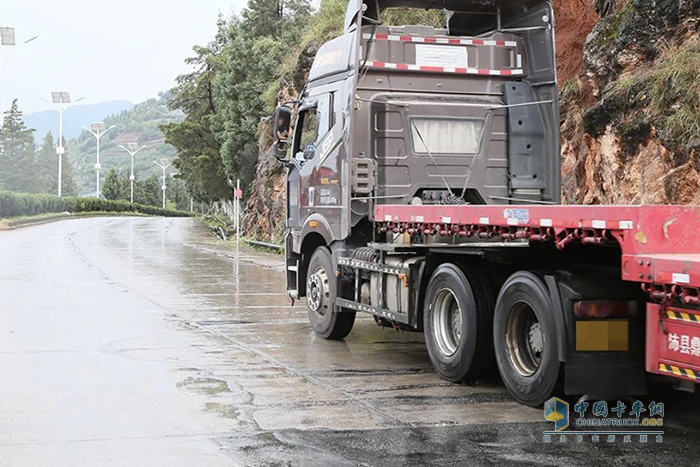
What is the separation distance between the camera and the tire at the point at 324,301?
38.9ft

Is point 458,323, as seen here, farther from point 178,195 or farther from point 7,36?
point 178,195

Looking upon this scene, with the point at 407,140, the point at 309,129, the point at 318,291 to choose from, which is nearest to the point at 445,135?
the point at 407,140

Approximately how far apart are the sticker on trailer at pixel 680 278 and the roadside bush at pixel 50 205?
Result: 58438 mm

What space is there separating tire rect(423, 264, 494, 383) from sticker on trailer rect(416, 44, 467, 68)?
334 cm

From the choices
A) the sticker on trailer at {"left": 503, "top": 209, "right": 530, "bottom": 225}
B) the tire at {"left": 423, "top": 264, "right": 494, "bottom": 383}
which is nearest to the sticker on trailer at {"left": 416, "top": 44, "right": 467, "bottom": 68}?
the tire at {"left": 423, "top": 264, "right": 494, "bottom": 383}

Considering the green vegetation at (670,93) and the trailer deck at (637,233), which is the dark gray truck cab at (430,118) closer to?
the green vegetation at (670,93)

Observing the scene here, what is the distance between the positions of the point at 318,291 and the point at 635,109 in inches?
244

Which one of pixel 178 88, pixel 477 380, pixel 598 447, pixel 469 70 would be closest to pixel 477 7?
pixel 469 70

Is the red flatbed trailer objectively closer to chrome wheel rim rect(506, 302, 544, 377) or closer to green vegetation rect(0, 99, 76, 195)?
chrome wheel rim rect(506, 302, 544, 377)

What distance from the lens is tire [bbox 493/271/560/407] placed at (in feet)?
24.5

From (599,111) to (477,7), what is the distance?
433 cm

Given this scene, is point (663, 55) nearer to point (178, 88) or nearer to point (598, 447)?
point (598, 447)

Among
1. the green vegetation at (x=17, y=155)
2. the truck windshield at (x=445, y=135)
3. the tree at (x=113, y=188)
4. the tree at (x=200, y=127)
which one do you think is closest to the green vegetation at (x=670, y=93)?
the truck windshield at (x=445, y=135)

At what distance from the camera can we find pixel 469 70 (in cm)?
1180
